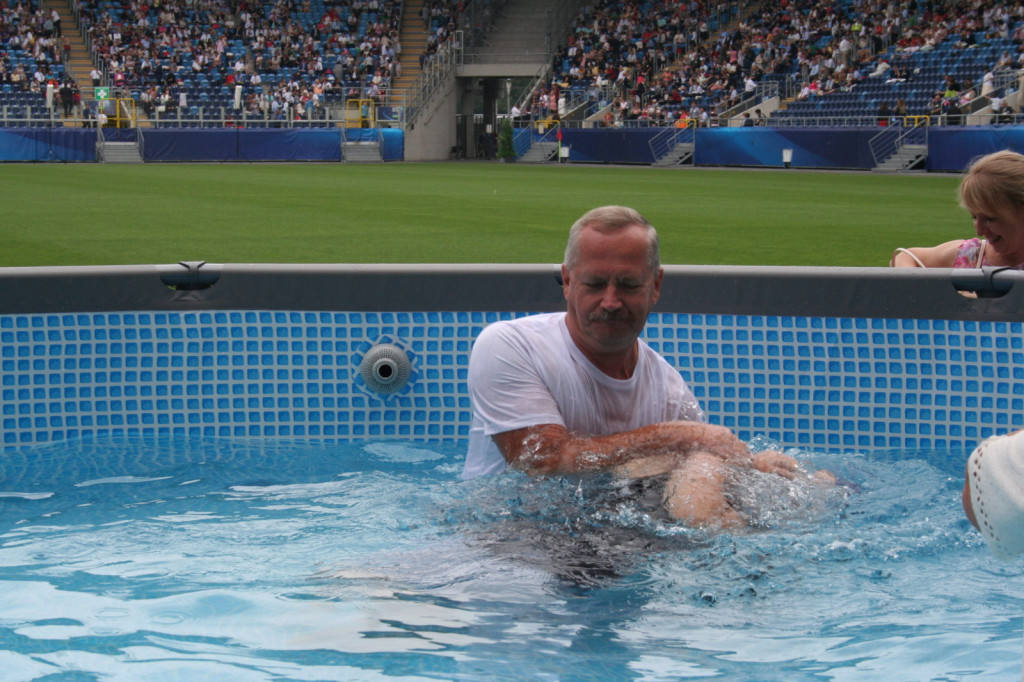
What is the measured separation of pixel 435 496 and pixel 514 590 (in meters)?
0.96

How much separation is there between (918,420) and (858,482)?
0.56m

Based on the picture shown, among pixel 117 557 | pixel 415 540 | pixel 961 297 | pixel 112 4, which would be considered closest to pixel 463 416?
pixel 415 540

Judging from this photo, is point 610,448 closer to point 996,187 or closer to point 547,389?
point 547,389

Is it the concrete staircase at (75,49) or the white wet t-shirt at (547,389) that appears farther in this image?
the concrete staircase at (75,49)

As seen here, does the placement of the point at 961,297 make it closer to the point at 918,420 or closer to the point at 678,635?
the point at 918,420

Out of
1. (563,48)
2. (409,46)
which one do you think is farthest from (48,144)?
(563,48)

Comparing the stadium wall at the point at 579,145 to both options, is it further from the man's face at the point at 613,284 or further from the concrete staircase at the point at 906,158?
the man's face at the point at 613,284

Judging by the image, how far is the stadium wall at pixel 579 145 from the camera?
2944cm

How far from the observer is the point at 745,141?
107 feet

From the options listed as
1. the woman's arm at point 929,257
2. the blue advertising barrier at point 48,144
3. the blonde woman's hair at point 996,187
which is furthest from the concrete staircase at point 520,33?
the blonde woman's hair at point 996,187

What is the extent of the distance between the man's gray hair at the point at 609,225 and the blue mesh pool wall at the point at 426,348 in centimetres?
136

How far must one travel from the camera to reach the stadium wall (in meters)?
29.4

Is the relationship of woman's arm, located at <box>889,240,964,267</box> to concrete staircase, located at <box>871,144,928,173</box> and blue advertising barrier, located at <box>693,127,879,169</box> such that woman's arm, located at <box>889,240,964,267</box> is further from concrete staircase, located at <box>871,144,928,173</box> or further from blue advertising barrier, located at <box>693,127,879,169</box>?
blue advertising barrier, located at <box>693,127,879,169</box>

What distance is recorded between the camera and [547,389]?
3527 millimetres
